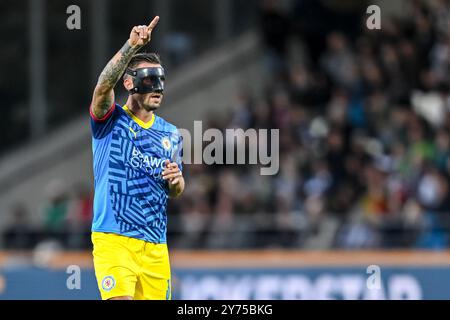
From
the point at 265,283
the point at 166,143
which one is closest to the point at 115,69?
the point at 166,143

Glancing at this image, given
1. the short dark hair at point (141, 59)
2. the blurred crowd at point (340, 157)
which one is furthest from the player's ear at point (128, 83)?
the blurred crowd at point (340, 157)

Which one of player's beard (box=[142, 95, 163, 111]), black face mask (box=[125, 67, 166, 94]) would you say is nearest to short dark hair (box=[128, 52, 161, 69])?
black face mask (box=[125, 67, 166, 94])

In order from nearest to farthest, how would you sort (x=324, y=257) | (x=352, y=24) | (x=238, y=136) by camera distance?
(x=324, y=257)
(x=238, y=136)
(x=352, y=24)

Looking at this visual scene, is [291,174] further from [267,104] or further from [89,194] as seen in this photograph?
[89,194]

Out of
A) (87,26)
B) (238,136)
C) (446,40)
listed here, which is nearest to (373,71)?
(446,40)

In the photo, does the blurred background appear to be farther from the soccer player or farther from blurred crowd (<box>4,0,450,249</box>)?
the soccer player

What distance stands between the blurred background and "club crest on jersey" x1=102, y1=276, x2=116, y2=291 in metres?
6.10

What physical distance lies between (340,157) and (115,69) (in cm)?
861

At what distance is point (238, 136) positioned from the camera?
1738 cm

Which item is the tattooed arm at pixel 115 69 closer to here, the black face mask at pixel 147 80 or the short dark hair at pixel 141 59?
the black face mask at pixel 147 80

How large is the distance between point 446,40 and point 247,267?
462 cm

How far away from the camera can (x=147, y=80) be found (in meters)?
8.98

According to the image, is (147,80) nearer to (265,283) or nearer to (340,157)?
(265,283)

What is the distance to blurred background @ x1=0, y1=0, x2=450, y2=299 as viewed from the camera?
15.5m
